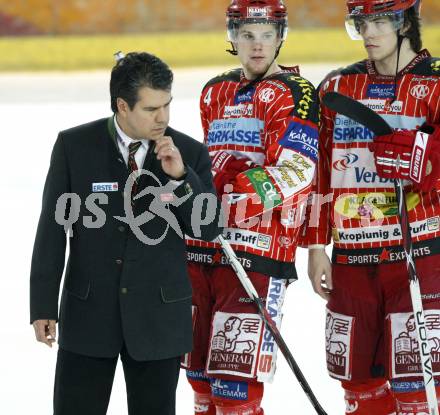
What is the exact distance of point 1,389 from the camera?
157 inches

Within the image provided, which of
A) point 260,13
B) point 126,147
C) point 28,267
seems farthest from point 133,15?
point 126,147

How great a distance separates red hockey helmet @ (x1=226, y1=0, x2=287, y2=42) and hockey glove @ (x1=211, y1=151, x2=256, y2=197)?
37cm

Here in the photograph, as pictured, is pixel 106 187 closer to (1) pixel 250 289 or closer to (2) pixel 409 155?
(1) pixel 250 289

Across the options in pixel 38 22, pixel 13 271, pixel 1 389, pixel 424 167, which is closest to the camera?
pixel 424 167

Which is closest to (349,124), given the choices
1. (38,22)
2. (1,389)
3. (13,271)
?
(1,389)

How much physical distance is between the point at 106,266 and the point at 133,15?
34.6ft

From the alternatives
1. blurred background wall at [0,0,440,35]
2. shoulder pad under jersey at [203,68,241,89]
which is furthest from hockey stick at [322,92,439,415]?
blurred background wall at [0,0,440,35]

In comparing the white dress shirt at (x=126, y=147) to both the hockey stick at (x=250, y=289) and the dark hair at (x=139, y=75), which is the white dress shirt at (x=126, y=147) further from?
the hockey stick at (x=250, y=289)

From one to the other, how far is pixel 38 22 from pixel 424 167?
34.0 ft

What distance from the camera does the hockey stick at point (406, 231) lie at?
2975mm

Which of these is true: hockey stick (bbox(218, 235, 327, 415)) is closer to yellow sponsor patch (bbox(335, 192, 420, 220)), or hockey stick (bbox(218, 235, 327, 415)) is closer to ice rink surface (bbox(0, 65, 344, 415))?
yellow sponsor patch (bbox(335, 192, 420, 220))

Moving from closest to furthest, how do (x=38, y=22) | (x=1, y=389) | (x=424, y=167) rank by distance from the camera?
1. (x=424, y=167)
2. (x=1, y=389)
3. (x=38, y=22)

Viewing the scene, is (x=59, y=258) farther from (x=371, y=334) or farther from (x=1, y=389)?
(x=1, y=389)

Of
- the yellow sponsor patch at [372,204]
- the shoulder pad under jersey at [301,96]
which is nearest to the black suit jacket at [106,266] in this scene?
the shoulder pad under jersey at [301,96]
